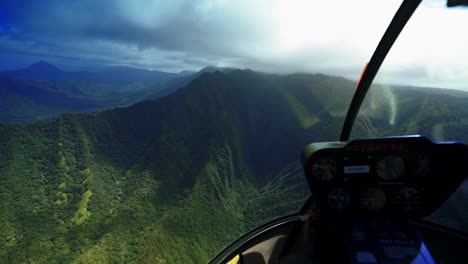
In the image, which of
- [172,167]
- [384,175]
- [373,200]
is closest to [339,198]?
[373,200]

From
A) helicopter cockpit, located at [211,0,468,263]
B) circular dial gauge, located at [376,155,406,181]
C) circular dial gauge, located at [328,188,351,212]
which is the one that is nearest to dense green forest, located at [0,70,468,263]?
helicopter cockpit, located at [211,0,468,263]

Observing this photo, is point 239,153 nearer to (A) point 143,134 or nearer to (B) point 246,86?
(A) point 143,134

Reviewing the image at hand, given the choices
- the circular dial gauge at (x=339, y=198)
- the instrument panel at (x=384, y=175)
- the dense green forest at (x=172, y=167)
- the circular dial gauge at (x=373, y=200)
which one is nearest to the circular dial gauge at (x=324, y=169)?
the instrument panel at (x=384, y=175)

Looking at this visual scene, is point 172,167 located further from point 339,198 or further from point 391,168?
point 391,168

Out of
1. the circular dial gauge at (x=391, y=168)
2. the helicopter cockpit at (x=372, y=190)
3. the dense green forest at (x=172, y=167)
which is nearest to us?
the helicopter cockpit at (x=372, y=190)

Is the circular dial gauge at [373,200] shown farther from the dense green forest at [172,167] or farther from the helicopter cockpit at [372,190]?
the dense green forest at [172,167]

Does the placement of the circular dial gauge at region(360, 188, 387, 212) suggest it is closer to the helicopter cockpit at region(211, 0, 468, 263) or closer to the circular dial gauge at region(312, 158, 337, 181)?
the helicopter cockpit at region(211, 0, 468, 263)
